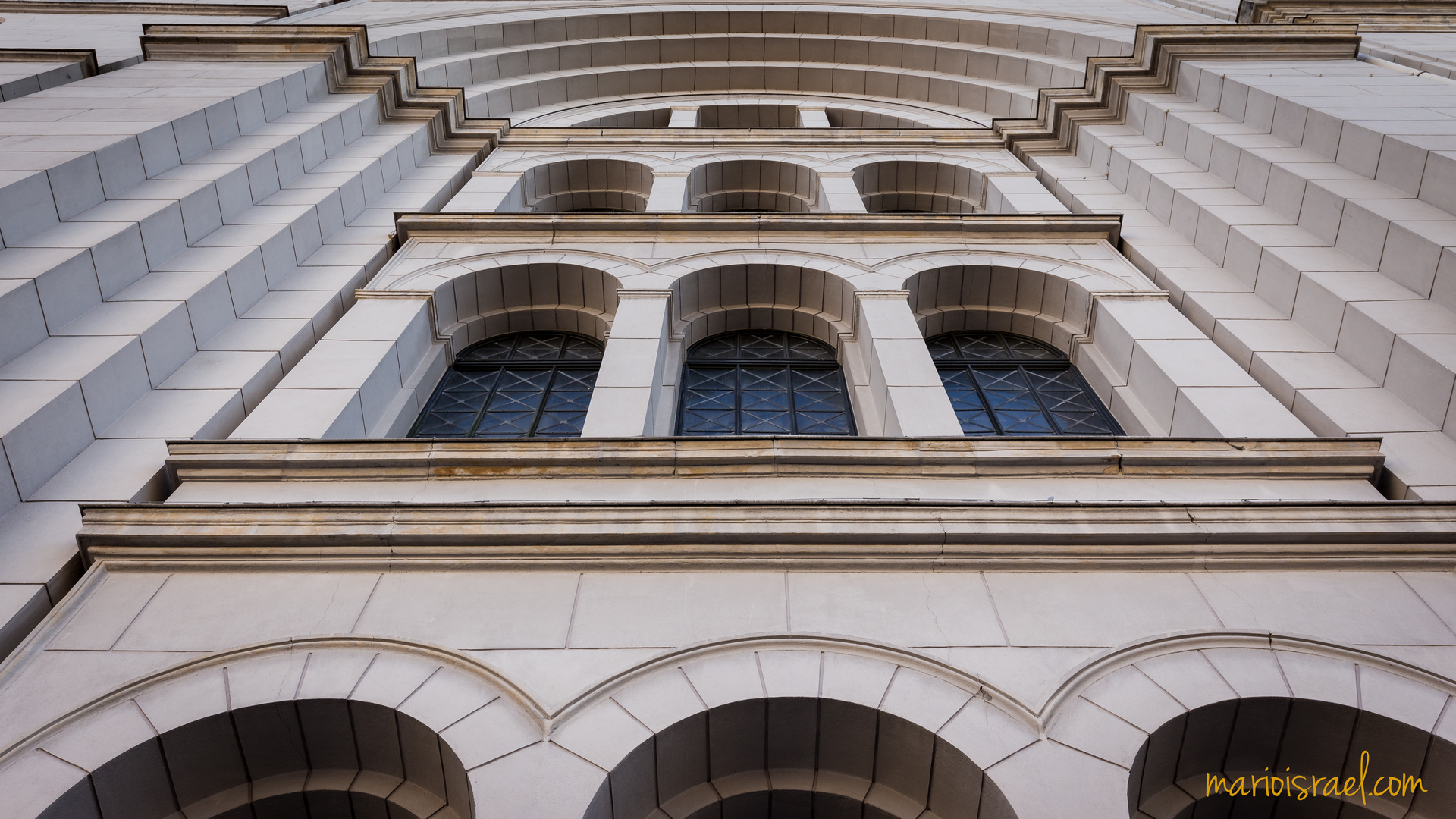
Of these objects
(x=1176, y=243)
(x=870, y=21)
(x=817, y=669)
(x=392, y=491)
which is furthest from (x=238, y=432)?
(x=870, y=21)

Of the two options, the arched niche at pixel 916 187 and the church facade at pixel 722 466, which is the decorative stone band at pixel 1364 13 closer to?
the church facade at pixel 722 466

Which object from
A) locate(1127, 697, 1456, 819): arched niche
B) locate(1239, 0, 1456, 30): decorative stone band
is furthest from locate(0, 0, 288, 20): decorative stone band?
locate(1127, 697, 1456, 819): arched niche

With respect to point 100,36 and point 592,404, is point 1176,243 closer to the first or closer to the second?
point 592,404

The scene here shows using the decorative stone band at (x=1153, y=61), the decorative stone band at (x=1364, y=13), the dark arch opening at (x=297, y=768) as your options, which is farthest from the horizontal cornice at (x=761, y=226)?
the decorative stone band at (x=1364, y=13)

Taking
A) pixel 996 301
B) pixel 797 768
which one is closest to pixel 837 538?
pixel 797 768

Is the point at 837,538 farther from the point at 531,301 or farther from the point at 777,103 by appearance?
the point at 777,103

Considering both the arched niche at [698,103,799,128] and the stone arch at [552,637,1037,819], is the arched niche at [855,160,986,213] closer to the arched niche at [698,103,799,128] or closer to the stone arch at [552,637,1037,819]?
the arched niche at [698,103,799,128]

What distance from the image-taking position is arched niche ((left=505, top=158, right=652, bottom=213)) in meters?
16.9

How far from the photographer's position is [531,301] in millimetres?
12148

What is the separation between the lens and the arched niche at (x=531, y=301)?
11.7 m

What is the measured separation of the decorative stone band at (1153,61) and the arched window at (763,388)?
811cm

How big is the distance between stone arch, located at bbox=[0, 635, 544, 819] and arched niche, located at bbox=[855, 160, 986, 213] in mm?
13208

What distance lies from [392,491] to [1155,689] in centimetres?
596

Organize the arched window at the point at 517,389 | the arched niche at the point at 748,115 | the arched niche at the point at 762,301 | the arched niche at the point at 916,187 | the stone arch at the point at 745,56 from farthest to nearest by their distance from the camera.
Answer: the stone arch at the point at 745,56
the arched niche at the point at 748,115
the arched niche at the point at 916,187
the arched niche at the point at 762,301
the arched window at the point at 517,389
